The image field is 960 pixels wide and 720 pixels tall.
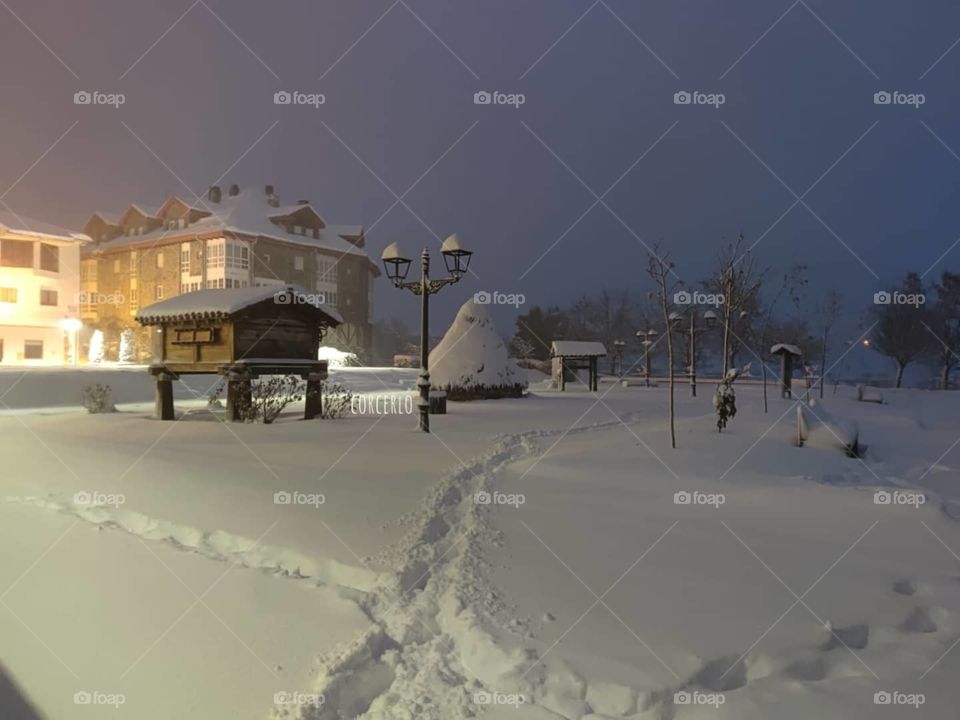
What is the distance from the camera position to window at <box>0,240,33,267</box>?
3114cm

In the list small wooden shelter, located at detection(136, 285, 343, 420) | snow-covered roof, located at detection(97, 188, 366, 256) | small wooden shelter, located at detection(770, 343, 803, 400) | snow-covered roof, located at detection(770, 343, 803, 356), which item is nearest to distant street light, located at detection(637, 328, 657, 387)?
small wooden shelter, located at detection(770, 343, 803, 400)

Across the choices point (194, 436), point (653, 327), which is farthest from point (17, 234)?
point (653, 327)

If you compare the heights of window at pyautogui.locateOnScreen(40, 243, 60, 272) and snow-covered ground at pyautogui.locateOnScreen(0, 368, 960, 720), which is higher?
window at pyautogui.locateOnScreen(40, 243, 60, 272)

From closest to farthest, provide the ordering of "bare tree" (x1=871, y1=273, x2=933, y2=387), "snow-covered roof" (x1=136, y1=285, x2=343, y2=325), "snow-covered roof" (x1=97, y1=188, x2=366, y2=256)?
"snow-covered roof" (x1=136, y1=285, x2=343, y2=325), "snow-covered roof" (x1=97, y1=188, x2=366, y2=256), "bare tree" (x1=871, y1=273, x2=933, y2=387)

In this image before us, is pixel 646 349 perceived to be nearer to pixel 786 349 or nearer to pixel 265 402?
pixel 786 349

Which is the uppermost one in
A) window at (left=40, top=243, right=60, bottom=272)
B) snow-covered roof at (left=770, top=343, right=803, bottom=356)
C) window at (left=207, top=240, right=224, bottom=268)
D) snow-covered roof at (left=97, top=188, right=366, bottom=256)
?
snow-covered roof at (left=97, top=188, right=366, bottom=256)

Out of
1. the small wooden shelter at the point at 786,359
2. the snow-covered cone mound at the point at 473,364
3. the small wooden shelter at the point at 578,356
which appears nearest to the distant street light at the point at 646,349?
the small wooden shelter at the point at 578,356

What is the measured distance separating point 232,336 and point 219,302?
82 centimetres

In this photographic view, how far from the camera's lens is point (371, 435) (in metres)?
11.7

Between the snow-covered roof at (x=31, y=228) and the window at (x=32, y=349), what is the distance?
5.81 m

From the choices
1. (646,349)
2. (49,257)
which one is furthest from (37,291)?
(646,349)

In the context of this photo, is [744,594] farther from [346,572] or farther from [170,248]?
[170,248]

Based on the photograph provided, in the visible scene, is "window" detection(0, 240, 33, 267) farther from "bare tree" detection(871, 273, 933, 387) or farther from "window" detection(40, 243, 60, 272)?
"bare tree" detection(871, 273, 933, 387)

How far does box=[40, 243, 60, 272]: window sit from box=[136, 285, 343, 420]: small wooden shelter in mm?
25447
